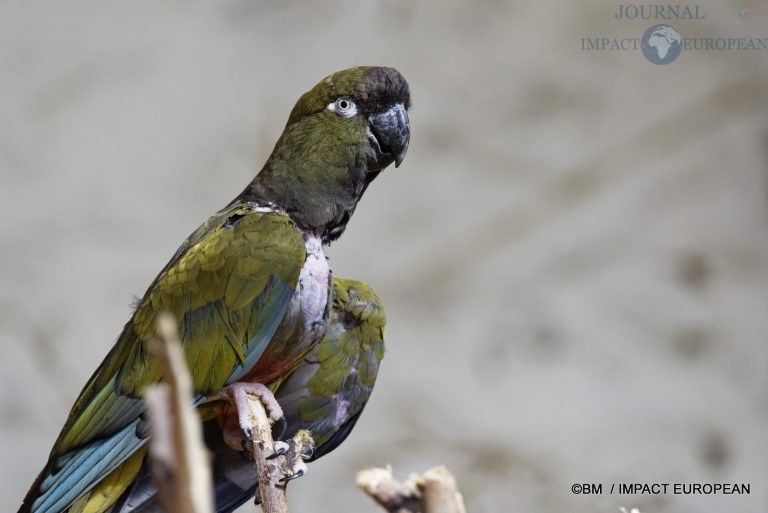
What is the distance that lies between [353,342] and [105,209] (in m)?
1.00

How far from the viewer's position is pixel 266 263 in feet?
4.63

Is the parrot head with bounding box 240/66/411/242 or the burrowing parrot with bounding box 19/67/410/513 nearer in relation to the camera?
the burrowing parrot with bounding box 19/67/410/513

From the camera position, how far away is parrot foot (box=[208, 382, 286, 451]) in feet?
4.47

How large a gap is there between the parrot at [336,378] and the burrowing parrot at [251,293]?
11 centimetres

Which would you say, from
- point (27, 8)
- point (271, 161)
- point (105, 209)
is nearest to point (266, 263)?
point (271, 161)

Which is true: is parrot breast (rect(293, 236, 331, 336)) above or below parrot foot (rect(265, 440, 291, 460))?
above

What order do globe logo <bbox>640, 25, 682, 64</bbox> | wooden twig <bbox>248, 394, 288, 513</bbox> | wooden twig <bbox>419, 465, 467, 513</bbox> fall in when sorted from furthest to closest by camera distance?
globe logo <bbox>640, 25, 682, 64</bbox> → wooden twig <bbox>248, 394, 288, 513</bbox> → wooden twig <bbox>419, 465, 467, 513</bbox>

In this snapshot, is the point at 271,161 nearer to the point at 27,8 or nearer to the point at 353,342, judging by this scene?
the point at 353,342

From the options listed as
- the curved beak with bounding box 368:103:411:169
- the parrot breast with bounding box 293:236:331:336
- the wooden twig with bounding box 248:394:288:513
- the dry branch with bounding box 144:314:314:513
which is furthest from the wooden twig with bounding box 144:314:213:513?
the curved beak with bounding box 368:103:411:169

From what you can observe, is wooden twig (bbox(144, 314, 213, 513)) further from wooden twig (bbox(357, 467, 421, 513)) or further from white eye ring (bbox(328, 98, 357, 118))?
white eye ring (bbox(328, 98, 357, 118))

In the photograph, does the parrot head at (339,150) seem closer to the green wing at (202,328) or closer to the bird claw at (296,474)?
the green wing at (202,328)

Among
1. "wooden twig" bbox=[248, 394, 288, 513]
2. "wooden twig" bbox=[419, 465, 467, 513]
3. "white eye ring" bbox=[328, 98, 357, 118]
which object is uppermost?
"white eye ring" bbox=[328, 98, 357, 118]

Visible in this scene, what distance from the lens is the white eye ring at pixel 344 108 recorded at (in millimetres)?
Answer: 1553

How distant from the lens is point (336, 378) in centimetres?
172
